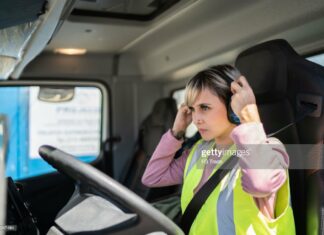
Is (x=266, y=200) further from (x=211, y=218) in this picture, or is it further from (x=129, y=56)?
(x=129, y=56)

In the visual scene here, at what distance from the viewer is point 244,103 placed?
1.24m

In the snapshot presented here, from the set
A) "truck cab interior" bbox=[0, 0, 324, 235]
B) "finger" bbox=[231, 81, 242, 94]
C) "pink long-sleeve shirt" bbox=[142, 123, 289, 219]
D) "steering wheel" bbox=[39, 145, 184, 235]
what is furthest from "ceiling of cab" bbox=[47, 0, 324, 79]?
"steering wheel" bbox=[39, 145, 184, 235]

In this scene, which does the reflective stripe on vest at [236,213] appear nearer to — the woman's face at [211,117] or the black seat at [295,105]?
the woman's face at [211,117]

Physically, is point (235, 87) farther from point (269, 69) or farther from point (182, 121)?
point (182, 121)

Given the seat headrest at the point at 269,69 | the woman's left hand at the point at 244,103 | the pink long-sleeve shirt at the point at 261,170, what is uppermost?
the seat headrest at the point at 269,69

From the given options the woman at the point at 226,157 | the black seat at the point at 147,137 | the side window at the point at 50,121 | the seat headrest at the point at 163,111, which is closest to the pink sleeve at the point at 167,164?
the woman at the point at 226,157

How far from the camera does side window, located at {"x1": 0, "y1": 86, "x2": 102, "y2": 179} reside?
3.28m

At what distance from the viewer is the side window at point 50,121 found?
3279mm

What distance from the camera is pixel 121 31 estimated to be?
266cm

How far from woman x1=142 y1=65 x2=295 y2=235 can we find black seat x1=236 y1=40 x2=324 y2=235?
17cm

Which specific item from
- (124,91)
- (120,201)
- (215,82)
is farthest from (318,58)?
(124,91)

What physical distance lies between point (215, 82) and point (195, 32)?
122 cm

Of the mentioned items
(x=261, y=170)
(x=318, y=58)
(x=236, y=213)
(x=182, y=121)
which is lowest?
(x=236, y=213)

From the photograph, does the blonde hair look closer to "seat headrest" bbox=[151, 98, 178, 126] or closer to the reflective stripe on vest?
the reflective stripe on vest
